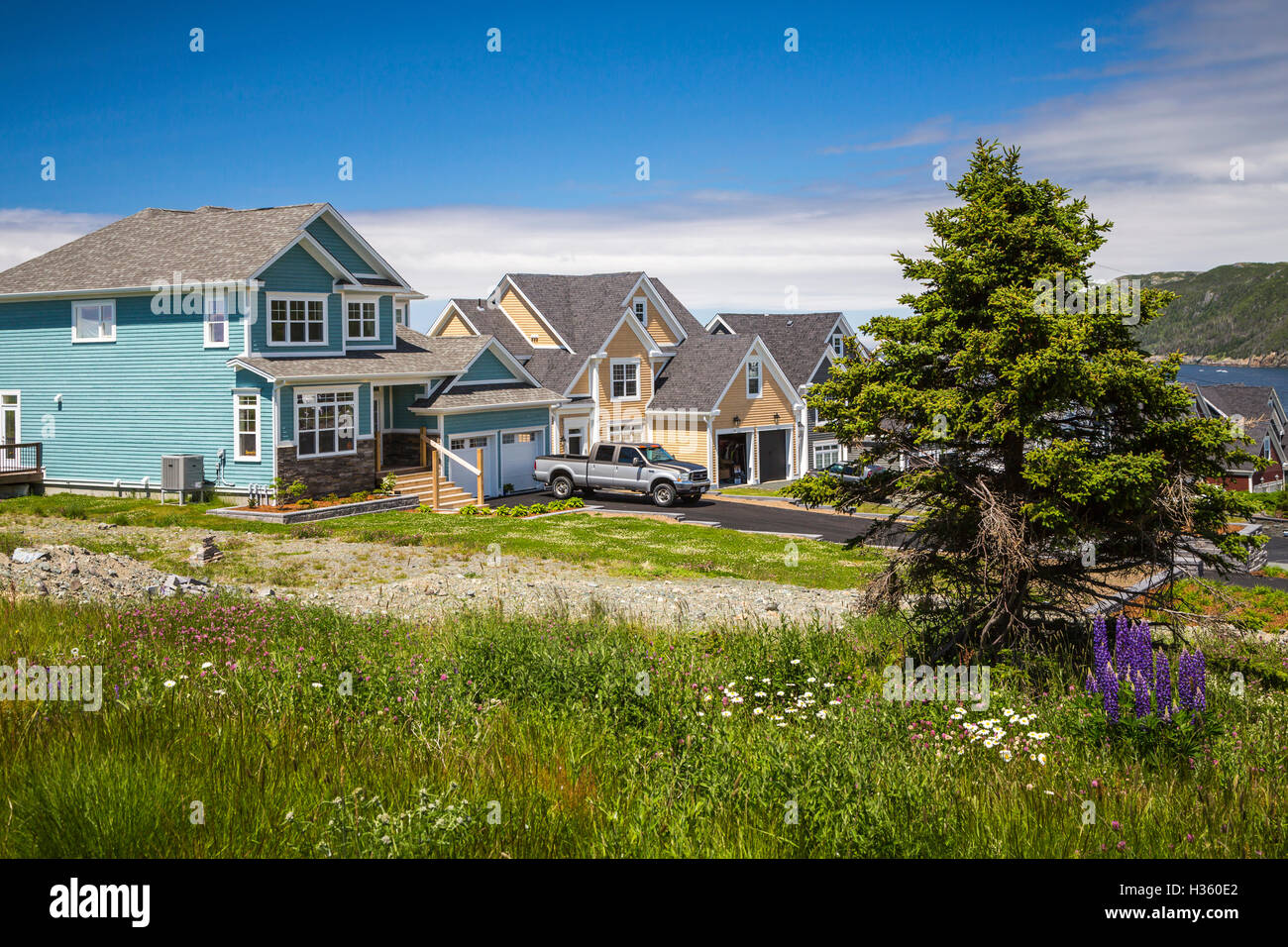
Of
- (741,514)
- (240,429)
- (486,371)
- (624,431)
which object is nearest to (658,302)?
(624,431)

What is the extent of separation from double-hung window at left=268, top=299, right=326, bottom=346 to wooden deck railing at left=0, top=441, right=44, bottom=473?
9373 millimetres

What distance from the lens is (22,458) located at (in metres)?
34.7

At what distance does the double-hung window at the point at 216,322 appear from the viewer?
31484mm

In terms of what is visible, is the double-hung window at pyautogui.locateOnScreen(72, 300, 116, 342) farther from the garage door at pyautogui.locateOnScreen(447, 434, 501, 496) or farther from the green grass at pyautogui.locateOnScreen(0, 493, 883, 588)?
the garage door at pyautogui.locateOnScreen(447, 434, 501, 496)

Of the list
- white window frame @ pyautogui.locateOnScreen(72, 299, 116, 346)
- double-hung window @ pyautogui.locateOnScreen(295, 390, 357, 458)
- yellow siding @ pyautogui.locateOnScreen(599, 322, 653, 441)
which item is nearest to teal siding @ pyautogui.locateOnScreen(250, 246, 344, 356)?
double-hung window @ pyautogui.locateOnScreen(295, 390, 357, 458)

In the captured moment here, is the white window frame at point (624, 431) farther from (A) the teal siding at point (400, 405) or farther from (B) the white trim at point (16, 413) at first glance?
(B) the white trim at point (16, 413)

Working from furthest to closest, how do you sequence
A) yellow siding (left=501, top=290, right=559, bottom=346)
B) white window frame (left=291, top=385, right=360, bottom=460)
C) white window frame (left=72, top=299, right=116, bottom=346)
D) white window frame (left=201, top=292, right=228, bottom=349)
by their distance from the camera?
yellow siding (left=501, top=290, right=559, bottom=346) < white window frame (left=72, top=299, right=116, bottom=346) < white window frame (left=201, top=292, right=228, bottom=349) < white window frame (left=291, top=385, right=360, bottom=460)

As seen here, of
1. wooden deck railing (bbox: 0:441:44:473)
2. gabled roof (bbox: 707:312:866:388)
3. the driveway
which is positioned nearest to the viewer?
the driveway

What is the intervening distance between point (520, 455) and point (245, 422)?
11350mm

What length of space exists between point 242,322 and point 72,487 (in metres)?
9.14

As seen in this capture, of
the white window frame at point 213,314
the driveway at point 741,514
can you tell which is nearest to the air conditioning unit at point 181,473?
the white window frame at point 213,314

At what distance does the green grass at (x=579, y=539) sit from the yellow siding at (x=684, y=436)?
15.7m

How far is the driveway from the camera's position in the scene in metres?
31.4

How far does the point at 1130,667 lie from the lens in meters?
7.69
